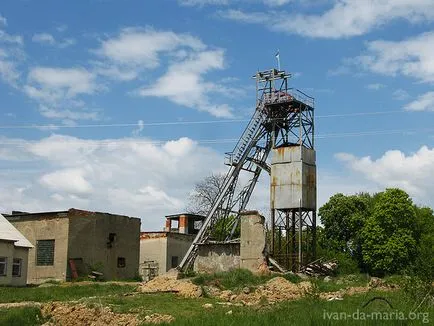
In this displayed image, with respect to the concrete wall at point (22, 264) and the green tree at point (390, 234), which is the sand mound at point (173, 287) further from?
the green tree at point (390, 234)

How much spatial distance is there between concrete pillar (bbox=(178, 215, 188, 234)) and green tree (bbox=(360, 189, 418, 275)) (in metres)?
16.7

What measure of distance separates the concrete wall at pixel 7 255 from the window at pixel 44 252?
199 inches

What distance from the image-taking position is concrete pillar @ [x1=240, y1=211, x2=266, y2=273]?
1502 inches

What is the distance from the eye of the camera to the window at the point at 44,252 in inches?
1633

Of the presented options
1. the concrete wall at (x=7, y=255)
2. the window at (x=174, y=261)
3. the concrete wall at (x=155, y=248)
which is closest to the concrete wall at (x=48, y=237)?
the concrete wall at (x=7, y=255)

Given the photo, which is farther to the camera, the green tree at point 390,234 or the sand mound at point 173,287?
the green tree at point 390,234

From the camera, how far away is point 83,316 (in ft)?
59.8

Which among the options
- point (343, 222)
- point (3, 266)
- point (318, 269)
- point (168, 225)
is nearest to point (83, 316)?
point (3, 266)

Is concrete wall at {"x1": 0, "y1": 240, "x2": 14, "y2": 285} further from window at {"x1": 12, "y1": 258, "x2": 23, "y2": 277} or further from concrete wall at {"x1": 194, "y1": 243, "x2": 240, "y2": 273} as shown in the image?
concrete wall at {"x1": 194, "y1": 243, "x2": 240, "y2": 273}

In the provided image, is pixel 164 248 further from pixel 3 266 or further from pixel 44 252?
pixel 3 266

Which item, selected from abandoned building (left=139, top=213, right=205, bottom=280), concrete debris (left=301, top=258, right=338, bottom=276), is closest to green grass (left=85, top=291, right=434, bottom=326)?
concrete debris (left=301, top=258, right=338, bottom=276)

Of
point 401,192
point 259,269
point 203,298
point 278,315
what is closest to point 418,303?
point 278,315

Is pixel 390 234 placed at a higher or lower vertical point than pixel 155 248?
higher

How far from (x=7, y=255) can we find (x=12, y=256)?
16.0 inches
